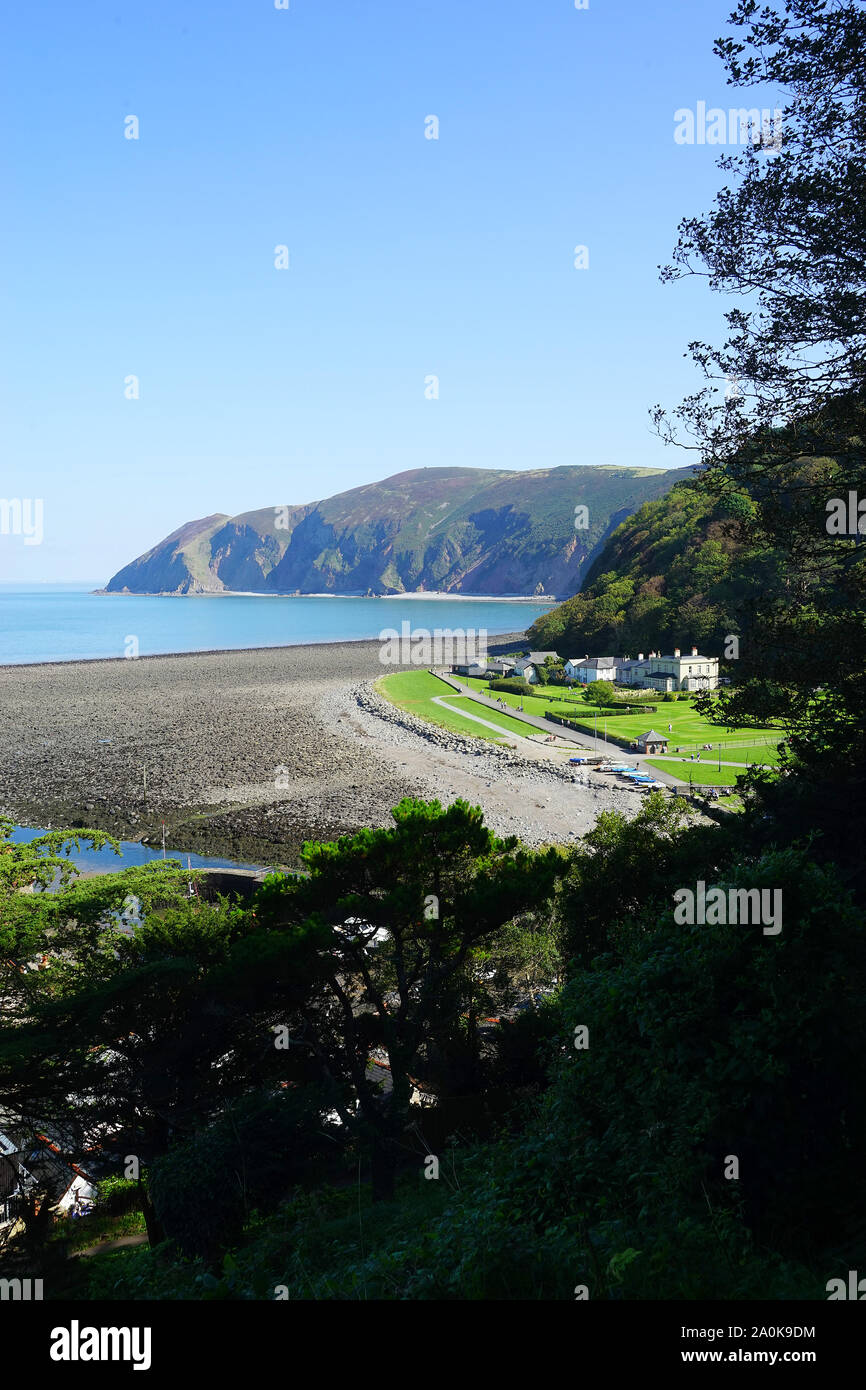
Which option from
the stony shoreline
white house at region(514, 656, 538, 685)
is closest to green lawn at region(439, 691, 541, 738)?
the stony shoreline

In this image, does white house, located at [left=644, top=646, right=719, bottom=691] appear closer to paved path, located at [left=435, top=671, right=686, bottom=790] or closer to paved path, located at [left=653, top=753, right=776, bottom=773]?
paved path, located at [left=435, top=671, right=686, bottom=790]

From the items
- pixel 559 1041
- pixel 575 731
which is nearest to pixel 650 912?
pixel 559 1041

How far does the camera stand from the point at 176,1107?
419 inches

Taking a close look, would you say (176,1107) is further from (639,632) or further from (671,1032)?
(639,632)

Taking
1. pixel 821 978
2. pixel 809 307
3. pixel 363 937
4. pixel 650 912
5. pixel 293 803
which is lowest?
pixel 293 803

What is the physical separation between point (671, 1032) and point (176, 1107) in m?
7.28

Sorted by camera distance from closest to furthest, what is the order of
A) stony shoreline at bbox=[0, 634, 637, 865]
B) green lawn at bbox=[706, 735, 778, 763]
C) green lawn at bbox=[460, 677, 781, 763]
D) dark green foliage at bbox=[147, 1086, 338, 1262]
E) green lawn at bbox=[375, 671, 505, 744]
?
dark green foliage at bbox=[147, 1086, 338, 1262]
stony shoreline at bbox=[0, 634, 637, 865]
green lawn at bbox=[706, 735, 778, 763]
green lawn at bbox=[460, 677, 781, 763]
green lawn at bbox=[375, 671, 505, 744]

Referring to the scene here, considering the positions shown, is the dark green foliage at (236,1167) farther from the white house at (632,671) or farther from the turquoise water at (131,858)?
the white house at (632,671)

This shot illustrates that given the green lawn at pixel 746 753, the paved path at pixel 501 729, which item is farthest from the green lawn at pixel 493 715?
the green lawn at pixel 746 753

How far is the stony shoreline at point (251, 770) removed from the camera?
124 feet

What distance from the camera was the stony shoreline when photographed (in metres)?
37.7

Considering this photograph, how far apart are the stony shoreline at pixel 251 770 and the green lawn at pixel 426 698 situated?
1.76 m

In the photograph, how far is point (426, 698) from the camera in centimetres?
7488

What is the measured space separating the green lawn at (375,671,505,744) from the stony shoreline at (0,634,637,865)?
1.76 meters
